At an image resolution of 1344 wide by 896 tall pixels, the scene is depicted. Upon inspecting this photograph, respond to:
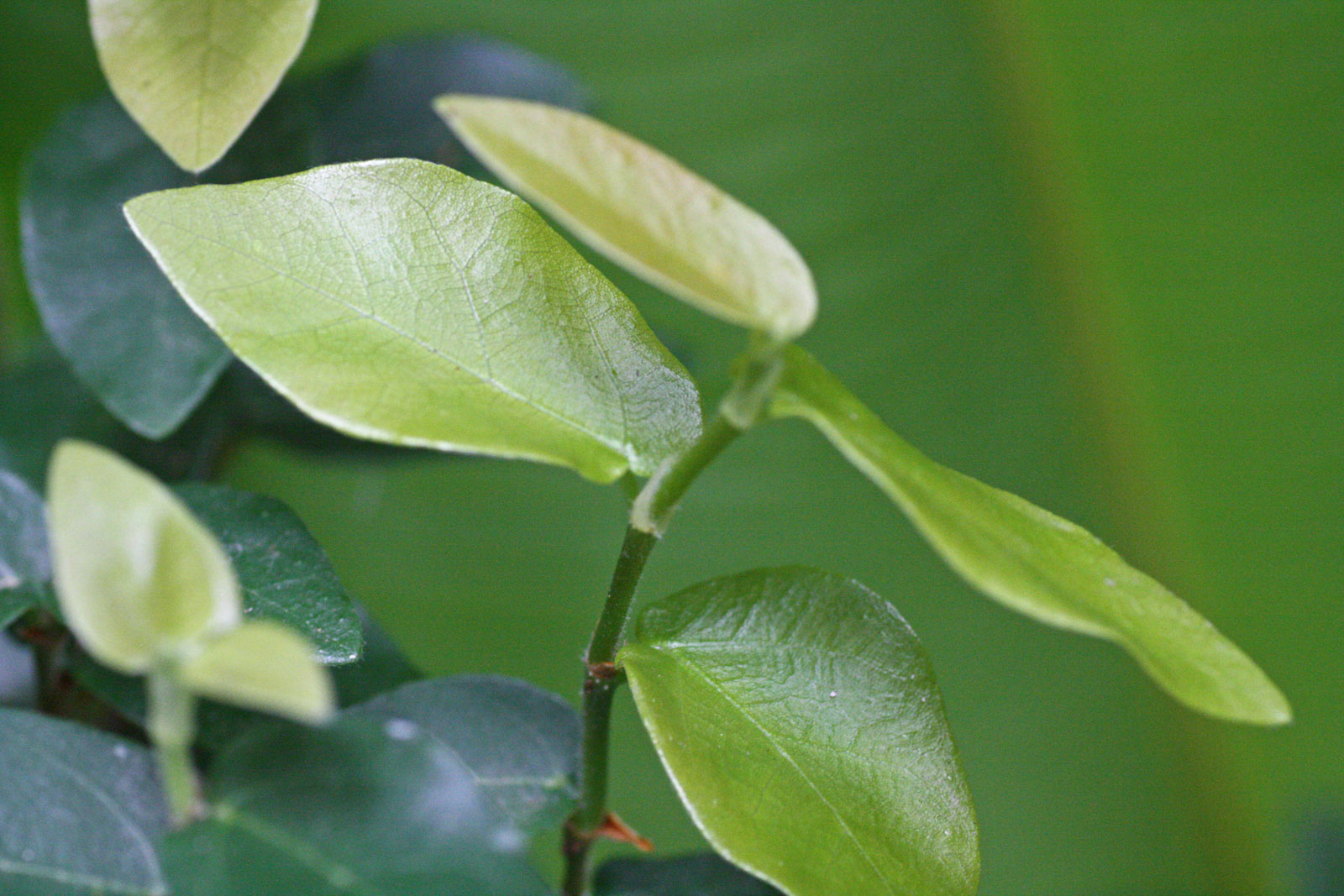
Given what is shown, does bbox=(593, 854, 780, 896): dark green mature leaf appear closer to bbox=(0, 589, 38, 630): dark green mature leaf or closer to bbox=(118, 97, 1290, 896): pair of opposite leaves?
bbox=(118, 97, 1290, 896): pair of opposite leaves

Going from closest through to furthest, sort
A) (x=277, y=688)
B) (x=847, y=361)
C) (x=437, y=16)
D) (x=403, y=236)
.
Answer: (x=277, y=688)
(x=403, y=236)
(x=437, y=16)
(x=847, y=361)

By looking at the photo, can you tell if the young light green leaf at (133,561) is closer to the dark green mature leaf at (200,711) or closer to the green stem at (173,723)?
the green stem at (173,723)

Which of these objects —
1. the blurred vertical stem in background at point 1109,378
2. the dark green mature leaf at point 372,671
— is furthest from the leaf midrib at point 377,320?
the blurred vertical stem in background at point 1109,378

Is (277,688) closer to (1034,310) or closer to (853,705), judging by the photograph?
(853,705)

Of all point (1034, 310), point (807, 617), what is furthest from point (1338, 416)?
point (807, 617)

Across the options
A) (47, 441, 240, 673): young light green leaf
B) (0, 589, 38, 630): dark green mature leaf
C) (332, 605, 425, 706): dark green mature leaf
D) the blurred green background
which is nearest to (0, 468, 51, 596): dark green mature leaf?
(0, 589, 38, 630): dark green mature leaf
